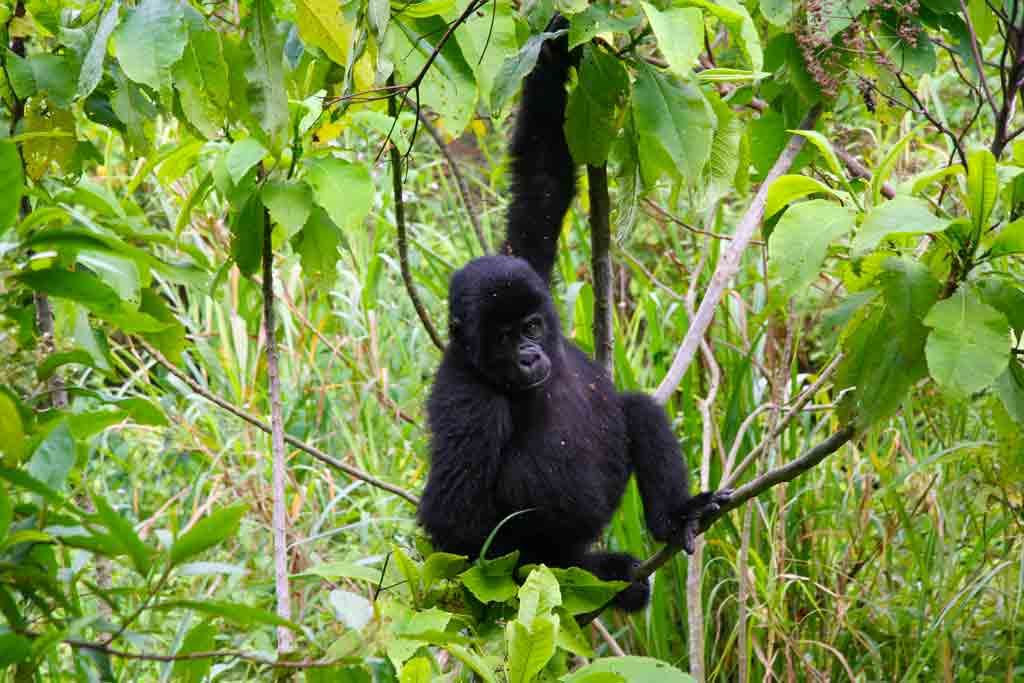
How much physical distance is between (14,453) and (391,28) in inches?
47.7

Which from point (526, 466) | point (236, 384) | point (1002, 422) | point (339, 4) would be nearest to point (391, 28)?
point (339, 4)

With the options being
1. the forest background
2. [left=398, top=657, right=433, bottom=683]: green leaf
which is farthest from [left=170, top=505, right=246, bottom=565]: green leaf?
[left=398, top=657, right=433, bottom=683]: green leaf

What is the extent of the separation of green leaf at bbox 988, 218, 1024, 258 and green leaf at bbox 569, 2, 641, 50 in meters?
0.85

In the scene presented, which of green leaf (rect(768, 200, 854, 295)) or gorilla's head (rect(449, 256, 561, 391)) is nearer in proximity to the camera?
green leaf (rect(768, 200, 854, 295))

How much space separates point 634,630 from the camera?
4367mm

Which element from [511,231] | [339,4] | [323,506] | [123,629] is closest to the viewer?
[123,629]

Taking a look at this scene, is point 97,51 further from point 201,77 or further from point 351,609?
point 351,609

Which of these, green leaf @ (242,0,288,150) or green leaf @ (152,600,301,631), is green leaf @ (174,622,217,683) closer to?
green leaf @ (152,600,301,631)

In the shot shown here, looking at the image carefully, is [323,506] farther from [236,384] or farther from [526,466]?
[526,466]

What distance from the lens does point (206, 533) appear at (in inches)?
56.0

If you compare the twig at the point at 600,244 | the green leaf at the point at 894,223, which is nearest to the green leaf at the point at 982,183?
the green leaf at the point at 894,223

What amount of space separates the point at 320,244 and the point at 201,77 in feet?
2.30

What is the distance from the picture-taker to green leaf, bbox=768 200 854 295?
206cm

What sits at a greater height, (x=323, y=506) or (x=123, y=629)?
(x=123, y=629)
